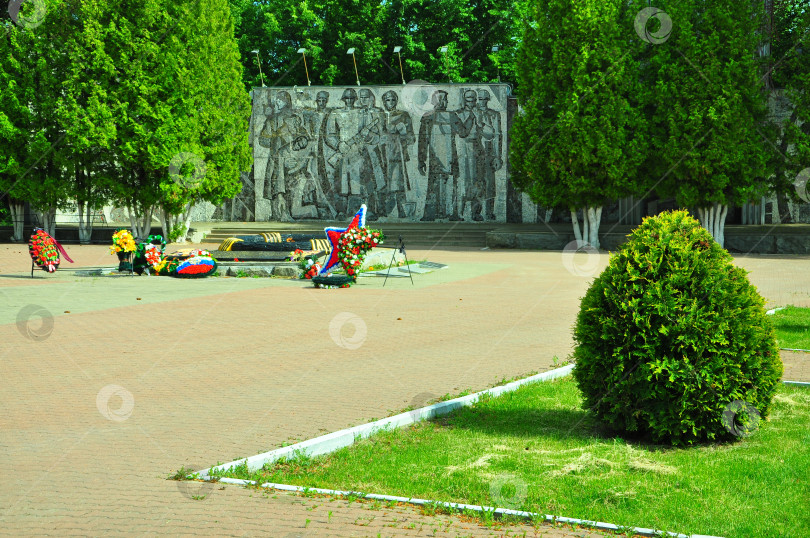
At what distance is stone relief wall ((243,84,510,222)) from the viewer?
41406 mm

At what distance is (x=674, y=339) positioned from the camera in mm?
5559

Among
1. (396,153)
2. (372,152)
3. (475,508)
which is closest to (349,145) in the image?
(372,152)

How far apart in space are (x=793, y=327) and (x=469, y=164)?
30.6 meters

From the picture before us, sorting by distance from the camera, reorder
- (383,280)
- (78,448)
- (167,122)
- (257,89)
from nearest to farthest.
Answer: (78,448)
(383,280)
(167,122)
(257,89)

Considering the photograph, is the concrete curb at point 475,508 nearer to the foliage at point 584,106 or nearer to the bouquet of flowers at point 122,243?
the bouquet of flowers at point 122,243

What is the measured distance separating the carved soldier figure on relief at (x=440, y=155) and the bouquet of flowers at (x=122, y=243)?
22717 millimetres

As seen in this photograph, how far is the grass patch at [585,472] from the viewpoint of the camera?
4.49 metres

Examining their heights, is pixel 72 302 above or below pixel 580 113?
below

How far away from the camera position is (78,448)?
228 inches

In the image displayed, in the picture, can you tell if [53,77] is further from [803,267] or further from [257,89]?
[803,267]

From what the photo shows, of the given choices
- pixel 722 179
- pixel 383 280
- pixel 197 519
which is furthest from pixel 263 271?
pixel 722 179

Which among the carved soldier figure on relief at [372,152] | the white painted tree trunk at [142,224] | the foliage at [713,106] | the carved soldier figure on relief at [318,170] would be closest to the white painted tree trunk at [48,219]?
the white painted tree trunk at [142,224]

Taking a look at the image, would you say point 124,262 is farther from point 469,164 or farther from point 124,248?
point 469,164

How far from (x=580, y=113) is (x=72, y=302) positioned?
23184mm
